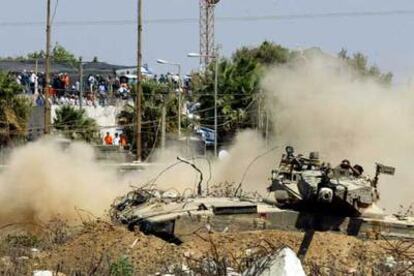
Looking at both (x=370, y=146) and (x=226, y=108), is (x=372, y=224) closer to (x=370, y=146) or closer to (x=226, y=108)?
(x=370, y=146)

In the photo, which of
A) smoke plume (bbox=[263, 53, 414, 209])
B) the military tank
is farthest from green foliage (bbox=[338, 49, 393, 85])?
the military tank

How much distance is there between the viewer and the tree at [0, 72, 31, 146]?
4191 cm

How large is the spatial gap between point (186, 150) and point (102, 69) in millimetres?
17785

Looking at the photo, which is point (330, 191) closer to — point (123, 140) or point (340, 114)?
point (340, 114)

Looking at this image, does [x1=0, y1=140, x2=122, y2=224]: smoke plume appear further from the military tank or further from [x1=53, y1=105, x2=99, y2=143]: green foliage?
[x1=53, y1=105, x2=99, y2=143]: green foliage

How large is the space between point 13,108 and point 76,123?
2.32m

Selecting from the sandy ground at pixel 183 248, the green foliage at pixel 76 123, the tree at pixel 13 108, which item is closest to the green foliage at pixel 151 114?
the green foliage at pixel 76 123

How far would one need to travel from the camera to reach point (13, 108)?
139ft

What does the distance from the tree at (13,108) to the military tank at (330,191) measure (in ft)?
76.6

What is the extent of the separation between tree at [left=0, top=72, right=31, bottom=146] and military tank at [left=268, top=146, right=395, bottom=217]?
2335cm

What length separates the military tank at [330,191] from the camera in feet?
60.3

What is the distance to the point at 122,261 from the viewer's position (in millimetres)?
14297

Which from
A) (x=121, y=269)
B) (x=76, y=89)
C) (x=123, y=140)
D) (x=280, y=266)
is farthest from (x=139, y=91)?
(x=280, y=266)

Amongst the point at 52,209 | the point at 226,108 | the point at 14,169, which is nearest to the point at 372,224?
the point at 52,209
